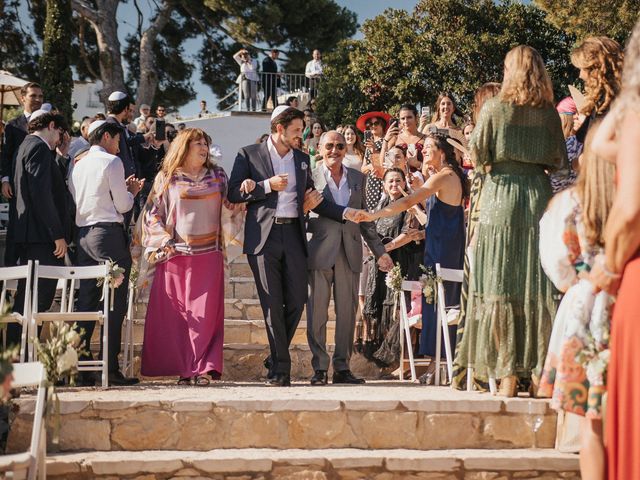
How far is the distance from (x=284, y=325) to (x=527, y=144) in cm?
246

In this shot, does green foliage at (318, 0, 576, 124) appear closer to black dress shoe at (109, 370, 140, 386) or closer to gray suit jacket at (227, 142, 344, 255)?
gray suit jacket at (227, 142, 344, 255)

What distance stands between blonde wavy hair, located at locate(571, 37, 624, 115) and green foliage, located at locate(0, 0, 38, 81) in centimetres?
2771

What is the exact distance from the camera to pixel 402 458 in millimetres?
6184

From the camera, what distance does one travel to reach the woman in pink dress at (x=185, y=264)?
26.9 feet

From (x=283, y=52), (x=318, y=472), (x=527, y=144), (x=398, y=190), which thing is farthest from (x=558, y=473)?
(x=283, y=52)

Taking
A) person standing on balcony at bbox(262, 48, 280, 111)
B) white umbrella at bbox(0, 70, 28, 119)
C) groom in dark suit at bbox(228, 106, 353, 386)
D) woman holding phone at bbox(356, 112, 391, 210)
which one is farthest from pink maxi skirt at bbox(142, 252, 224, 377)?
person standing on balcony at bbox(262, 48, 280, 111)

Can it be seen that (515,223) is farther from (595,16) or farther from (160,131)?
(595,16)

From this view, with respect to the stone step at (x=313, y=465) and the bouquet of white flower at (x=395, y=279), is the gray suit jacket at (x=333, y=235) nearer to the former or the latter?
the bouquet of white flower at (x=395, y=279)

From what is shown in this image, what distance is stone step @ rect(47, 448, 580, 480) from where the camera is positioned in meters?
6.04

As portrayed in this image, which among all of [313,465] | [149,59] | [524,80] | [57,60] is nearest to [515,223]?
[524,80]

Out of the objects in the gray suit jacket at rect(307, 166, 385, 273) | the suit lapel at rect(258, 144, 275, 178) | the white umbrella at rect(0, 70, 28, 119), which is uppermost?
the white umbrella at rect(0, 70, 28, 119)

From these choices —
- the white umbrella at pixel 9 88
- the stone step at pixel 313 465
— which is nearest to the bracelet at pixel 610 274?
the stone step at pixel 313 465

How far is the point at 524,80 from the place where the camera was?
6621mm

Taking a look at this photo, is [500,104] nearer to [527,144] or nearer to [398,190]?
[527,144]
